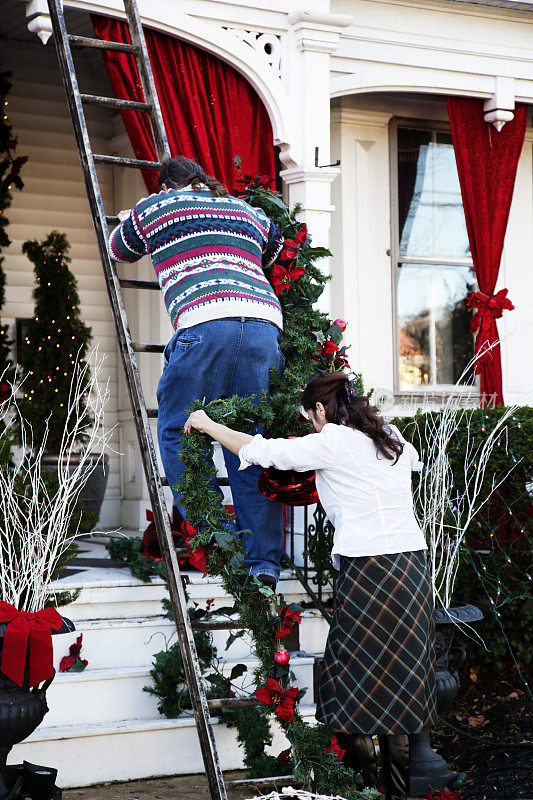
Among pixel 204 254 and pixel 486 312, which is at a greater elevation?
pixel 486 312

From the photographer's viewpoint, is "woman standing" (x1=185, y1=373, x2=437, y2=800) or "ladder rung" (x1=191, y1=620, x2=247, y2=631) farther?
"ladder rung" (x1=191, y1=620, x2=247, y2=631)

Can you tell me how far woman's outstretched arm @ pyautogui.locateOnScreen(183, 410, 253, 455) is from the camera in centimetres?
331

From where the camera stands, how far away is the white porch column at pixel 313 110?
18.6 feet

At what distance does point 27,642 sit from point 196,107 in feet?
10.8

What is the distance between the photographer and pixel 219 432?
3.33 metres

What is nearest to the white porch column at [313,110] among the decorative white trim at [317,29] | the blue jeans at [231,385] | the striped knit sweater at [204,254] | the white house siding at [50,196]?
the decorative white trim at [317,29]

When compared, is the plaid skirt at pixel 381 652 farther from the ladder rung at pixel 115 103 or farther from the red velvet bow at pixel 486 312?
the red velvet bow at pixel 486 312

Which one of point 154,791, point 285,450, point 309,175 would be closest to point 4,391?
point 309,175

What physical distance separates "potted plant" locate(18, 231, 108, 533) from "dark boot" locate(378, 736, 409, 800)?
327 centimetres

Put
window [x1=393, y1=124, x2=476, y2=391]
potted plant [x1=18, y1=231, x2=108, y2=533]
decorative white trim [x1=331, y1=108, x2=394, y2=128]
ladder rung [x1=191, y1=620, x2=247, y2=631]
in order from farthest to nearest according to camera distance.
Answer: window [x1=393, y1=124, x2=476, y2=391]
decorative white trim [x1=331, y1=108, x2=394, y2=128]
potted plant [x1=18, y1=231, x2=108, y2=533]
ladder rung [x1=191, y1=620, x2=247, y2=631]

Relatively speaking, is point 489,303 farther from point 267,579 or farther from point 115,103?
point 267,579

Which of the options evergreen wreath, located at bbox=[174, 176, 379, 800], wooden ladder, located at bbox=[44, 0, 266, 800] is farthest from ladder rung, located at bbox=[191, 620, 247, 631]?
evergreen wreath, located at bbox=[174, 176, 379, 800]

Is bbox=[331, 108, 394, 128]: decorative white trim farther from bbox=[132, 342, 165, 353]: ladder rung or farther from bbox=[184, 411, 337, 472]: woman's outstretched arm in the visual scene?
bbox=[184, 411, 337, 472]: woman's outstretched arm

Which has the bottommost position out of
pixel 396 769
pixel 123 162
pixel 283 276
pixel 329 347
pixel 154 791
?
pixel 154 791
